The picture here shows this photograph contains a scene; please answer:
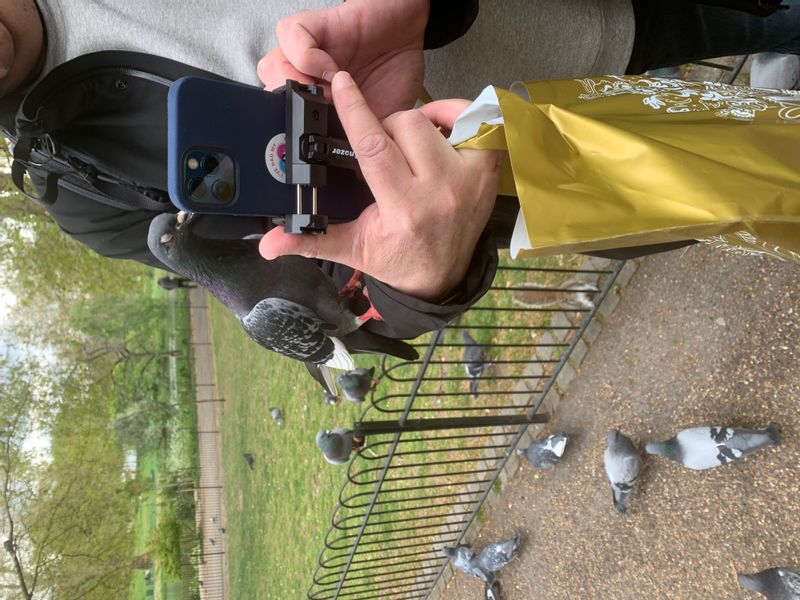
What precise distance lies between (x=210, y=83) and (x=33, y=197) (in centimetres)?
92

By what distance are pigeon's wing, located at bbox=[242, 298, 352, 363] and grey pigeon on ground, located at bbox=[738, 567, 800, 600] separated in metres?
2.07

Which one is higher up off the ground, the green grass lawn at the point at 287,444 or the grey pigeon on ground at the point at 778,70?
the grey pigeon on ground at the point at 778,70

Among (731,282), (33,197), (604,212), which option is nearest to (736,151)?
(604,212)

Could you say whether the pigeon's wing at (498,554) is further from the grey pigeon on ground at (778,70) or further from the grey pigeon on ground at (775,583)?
the grey pigeon on ground at (778,70)

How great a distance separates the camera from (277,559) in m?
8.94

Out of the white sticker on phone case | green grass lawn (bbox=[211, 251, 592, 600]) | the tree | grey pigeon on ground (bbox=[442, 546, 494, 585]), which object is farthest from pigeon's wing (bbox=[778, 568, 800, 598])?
the tree

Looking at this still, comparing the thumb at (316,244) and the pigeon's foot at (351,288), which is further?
the pigeon's foot at (351,288)

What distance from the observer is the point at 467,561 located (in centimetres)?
449

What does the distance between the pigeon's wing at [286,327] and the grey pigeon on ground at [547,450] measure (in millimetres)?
2271

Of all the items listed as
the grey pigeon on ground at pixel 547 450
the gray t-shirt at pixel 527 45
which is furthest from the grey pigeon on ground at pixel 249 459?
the gray t-shirt at pixel 527 45

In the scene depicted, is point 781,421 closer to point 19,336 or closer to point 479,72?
point 479,72

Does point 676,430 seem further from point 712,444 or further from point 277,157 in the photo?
point 277,157

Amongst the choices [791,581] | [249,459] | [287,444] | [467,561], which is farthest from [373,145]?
[249,459]

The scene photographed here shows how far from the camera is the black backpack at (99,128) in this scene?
50.6 inches
